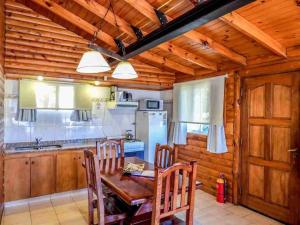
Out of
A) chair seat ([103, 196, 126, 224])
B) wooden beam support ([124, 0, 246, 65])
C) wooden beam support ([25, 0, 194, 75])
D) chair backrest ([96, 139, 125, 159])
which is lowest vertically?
chair seat ([103, 196, 126, 224])

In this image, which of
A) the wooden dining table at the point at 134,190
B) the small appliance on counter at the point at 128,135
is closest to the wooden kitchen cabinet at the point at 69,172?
the small appliance on counter at the point at 128,135

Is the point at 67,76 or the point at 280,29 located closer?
the point at 280,29

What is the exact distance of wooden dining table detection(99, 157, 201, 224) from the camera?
79.5 inches

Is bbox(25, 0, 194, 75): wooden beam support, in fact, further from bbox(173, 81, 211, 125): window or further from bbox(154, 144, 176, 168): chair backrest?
bbox(154, 144, 176, 168): chair backrest

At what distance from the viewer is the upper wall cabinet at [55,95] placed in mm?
4090

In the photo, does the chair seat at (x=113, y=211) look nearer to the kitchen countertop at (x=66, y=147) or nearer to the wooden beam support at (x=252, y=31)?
the kitchen countertop at (x=66, y=147)

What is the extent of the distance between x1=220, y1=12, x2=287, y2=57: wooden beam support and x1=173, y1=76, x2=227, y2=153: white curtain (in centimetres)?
106

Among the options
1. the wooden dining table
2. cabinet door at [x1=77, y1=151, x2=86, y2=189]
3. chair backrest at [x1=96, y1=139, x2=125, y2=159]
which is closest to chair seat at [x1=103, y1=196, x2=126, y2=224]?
the wooden dining table

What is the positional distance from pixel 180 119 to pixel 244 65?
67.5 inches

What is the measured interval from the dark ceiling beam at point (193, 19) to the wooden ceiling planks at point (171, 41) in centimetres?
31

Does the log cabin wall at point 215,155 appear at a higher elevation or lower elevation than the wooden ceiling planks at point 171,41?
lower

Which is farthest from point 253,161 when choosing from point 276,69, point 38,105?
point 38,105

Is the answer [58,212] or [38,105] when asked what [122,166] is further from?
[38,105]

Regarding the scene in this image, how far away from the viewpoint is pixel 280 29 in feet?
8.85
